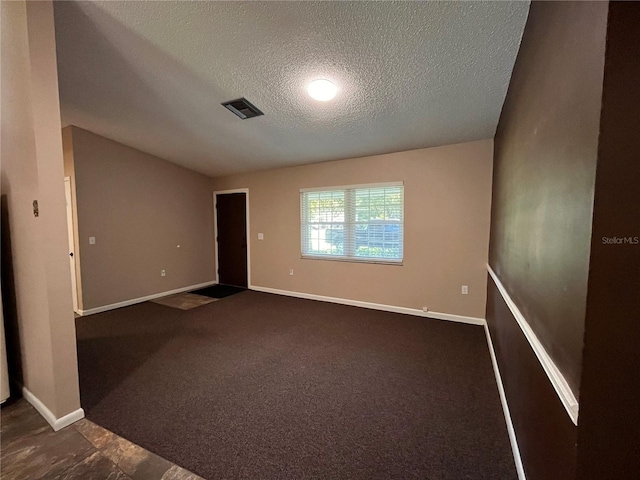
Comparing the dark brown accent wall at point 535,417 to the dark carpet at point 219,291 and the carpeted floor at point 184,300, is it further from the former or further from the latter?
the dark carpet at point 219,291

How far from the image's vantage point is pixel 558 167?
1029mm

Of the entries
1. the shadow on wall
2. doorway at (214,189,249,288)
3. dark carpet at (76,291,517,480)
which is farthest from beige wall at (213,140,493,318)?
the shadow on wall

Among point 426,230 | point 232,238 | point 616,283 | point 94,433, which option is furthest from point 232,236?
point 616,283

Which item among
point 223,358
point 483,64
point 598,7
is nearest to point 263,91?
point 483,64

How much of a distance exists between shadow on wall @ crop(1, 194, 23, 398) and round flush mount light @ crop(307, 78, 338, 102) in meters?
2.49

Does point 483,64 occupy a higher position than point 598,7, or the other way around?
point 483,64

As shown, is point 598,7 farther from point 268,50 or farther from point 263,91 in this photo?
point 263,91

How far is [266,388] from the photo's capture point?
219 cm

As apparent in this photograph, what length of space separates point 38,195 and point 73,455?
1.56 meters

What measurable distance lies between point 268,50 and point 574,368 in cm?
243

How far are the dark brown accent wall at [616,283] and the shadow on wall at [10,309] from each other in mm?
3291

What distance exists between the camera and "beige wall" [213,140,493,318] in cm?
346

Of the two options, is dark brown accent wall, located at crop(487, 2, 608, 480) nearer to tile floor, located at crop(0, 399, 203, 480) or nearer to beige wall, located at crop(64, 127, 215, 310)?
tile floor, located at crop(0, 399, 203, 480)

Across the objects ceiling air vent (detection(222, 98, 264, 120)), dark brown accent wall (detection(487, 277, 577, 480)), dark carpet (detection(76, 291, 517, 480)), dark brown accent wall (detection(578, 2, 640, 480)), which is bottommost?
dark carpet (detection(76, 291, 517, 480))
